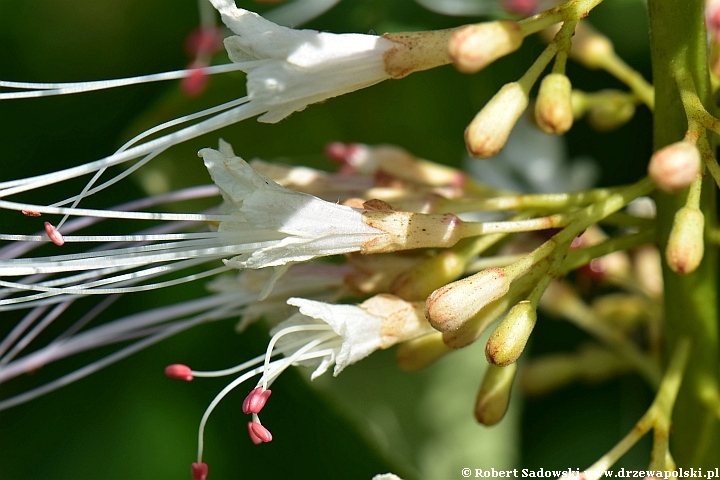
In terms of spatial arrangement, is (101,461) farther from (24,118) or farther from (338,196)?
(338,196)

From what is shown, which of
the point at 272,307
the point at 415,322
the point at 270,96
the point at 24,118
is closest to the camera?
the point at 270,96

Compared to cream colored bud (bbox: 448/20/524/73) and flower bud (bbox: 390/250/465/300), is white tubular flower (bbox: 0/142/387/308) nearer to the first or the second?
flower bud (bbox: 390/250/465/300)

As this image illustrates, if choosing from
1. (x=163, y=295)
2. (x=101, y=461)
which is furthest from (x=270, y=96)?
(x=101, y=461)

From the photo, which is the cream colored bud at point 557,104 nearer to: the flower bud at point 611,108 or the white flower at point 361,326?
the white flower at point 361,326

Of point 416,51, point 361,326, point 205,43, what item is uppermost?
point 205,43

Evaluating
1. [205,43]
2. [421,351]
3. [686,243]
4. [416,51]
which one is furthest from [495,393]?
[205,43]

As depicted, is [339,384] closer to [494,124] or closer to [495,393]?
[495,393]
